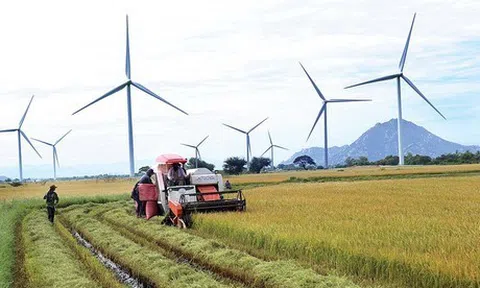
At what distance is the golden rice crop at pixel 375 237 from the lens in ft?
28.9

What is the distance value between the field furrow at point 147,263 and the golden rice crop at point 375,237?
6.71ft

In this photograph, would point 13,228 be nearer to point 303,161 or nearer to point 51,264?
point 51,264

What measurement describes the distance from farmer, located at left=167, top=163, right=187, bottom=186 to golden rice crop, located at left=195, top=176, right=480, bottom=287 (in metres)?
2.87

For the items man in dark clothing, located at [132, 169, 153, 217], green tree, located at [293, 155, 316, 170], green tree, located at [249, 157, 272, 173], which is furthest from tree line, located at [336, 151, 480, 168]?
man in dark clothing, located at [132, 169, 153, 217]

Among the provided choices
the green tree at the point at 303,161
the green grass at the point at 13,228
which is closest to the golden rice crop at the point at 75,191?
the green grass at the point at 13,228

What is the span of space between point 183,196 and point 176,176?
81.4 inches

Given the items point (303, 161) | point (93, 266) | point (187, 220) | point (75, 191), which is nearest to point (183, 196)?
point (187, 220)

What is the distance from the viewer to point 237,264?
10906 mm

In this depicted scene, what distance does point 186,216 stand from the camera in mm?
17078

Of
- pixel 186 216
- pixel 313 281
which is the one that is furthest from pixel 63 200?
pixel 313 281

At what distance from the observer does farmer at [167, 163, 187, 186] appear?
63.4 feet

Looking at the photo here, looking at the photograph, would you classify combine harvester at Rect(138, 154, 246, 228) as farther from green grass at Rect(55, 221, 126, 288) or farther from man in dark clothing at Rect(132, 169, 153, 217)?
green grass at Rect(55, 221, 126, 288)

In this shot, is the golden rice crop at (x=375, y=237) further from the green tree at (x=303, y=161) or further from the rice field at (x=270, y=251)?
the green tree at (x=303, y=161)

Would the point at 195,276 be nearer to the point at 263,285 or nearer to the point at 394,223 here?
the point at 263,285
